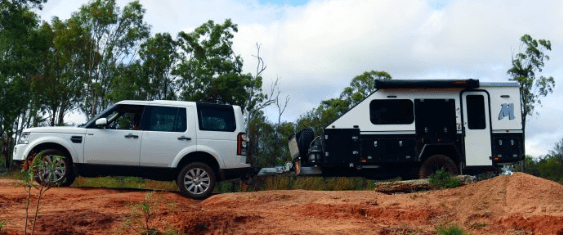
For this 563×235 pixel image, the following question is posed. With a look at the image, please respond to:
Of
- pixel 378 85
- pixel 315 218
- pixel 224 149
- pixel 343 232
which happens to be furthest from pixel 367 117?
pixel 343 232

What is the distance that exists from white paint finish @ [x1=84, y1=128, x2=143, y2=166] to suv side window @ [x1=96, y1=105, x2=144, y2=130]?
297 mm

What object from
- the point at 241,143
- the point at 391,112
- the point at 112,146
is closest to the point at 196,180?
the point at 241,143

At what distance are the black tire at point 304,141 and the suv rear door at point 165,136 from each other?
3.48 meters

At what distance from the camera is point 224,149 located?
13406 millimetres

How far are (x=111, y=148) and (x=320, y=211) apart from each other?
452 centimetres

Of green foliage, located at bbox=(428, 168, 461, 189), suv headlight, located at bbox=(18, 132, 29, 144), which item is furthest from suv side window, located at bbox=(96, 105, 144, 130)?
green foliage, located at bbox=(428, 168, 461, 189)

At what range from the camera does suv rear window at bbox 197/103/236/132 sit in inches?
532

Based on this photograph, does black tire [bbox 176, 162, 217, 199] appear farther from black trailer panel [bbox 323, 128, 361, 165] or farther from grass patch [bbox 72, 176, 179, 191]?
grass patch [bbox 72, 176, 179, 191]

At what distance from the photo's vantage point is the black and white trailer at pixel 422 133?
51.0ft

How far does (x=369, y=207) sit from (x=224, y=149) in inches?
130

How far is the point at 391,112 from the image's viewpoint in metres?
15.7

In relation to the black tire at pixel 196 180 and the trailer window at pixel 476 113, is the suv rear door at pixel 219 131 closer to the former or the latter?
the black tire at pixel 196 180

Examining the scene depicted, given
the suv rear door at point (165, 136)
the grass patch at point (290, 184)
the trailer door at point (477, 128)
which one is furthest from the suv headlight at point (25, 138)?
the trailer door at point (477, 128)

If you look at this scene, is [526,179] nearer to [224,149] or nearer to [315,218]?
[315,218]
